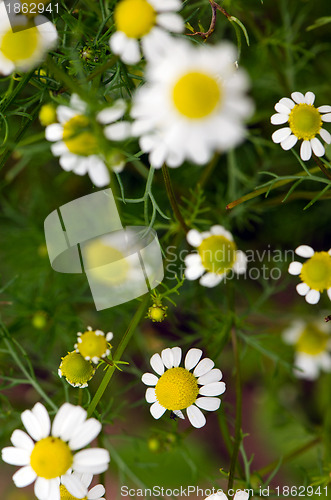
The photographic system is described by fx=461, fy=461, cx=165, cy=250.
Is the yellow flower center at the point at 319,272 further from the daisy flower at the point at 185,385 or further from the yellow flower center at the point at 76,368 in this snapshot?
the yellow flower center at the point at 76,368

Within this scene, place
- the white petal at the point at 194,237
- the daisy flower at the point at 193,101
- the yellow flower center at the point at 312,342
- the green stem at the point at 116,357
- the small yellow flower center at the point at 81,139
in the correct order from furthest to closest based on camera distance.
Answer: the yellow flower center at the point at 312,342 < the white petal at the point at 194,237 < the green stem at the point at 116,357 < the small yellow flower center at the point at 81,139 < the daisy flower at the point at 193,101

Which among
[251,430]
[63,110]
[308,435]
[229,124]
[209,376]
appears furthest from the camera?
[251,430]

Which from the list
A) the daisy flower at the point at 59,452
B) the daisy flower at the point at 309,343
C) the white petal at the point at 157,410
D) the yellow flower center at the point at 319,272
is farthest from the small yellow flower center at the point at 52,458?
the daisy flower at the point at 309,343

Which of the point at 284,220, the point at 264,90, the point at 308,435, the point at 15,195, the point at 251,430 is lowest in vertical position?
the point at 251,430

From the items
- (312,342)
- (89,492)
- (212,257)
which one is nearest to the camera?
(89,492)

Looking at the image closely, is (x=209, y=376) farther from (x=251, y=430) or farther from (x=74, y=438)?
(x=251, y=430)

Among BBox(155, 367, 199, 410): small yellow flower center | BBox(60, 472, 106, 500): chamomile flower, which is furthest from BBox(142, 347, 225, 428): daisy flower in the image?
BBox(60, 472, 106, 500): chamomile flower

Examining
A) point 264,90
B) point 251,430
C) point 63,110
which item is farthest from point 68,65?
→ point 251,430

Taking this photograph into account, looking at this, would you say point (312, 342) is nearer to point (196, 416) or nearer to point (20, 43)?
point (196, 416)

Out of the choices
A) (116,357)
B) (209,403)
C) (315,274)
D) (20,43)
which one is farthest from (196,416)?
(20,43)
